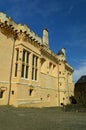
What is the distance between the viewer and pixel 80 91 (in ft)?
172

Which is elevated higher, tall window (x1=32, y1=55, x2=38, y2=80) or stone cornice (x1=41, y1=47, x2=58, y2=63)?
stone cornice (x1=41, y1=47, x2=58, y2=63)

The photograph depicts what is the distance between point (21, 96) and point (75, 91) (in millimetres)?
34719

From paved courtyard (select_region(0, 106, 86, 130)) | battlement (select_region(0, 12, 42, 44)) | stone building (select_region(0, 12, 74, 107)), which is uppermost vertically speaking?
battlement (select_region(0, 12, 42, 44))

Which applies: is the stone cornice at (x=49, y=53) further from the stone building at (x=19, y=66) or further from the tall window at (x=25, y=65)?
the tall window at (x=25, y=65)

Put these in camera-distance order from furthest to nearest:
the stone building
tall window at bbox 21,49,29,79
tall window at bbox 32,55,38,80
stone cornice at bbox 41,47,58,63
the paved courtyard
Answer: stone cornice at bbox 41,47,58,63 < tall window at bbox 32,55,38,80 < tall window at bbox 21,49,29,79 < the stone building < the paved courtyard

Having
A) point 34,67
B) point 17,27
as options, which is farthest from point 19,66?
point 17,27

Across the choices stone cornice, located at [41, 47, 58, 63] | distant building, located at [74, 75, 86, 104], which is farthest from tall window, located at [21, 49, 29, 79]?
distant building, located at [74, 75, 86, 104]

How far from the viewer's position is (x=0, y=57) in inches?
813

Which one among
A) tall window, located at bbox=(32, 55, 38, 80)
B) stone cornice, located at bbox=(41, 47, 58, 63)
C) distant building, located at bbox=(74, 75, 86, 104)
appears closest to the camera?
tall window, located at bbox=(32, 55, 38, 80)

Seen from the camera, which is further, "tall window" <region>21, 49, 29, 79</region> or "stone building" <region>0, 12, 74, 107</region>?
"tall window" <region>21, 49, 29, 79</region>

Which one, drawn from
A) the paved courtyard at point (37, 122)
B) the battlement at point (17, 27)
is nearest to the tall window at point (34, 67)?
the battlement at point (17, 27)

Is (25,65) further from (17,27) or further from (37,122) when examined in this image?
(37,122)

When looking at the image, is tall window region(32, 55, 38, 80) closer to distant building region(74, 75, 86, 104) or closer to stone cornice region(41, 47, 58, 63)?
stone cornice region(41, 47, 58, 63)

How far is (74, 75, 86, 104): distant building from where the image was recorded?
5069cm
